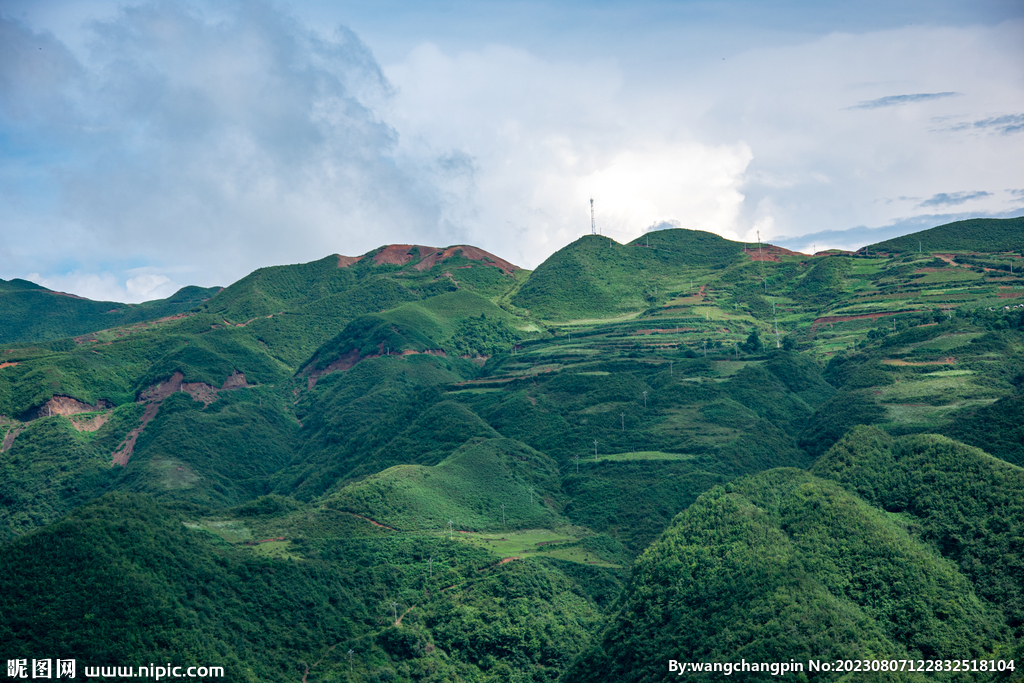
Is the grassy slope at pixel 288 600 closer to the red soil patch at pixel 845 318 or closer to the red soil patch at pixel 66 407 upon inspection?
the red soil patch at pixel 66 407

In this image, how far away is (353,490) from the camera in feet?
328

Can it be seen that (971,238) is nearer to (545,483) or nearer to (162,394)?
(545,483)

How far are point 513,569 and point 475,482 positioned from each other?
22200mm

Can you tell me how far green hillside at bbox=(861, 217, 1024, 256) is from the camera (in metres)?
186

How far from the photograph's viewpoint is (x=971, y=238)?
19112cm

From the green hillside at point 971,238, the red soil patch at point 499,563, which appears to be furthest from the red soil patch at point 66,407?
the green hillside at point 971,238

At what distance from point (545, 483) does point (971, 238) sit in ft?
389

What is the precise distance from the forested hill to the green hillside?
8.89 ft

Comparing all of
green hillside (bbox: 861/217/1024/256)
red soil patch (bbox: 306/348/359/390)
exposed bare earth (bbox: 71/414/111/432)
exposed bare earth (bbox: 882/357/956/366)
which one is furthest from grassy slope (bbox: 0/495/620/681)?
green hillside (bbox: 861/217/1024/256)

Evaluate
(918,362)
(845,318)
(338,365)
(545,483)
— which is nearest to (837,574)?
(545,483)

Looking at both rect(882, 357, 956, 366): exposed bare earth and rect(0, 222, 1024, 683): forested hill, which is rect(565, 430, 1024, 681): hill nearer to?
rect(0, 222, 1024, 683): forested hill

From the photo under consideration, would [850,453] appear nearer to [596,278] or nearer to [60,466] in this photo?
[60,466]

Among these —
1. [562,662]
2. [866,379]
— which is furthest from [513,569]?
[866,379]

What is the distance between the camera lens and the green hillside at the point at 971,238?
18612 centimetres
